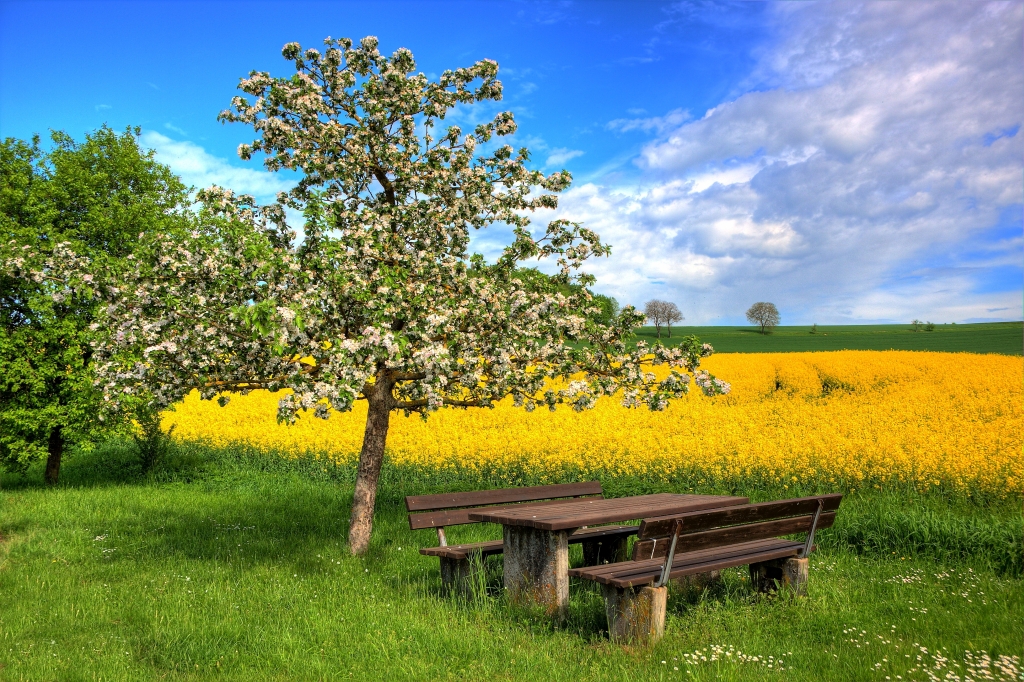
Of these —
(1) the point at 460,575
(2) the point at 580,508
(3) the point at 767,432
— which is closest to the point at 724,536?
(2) the point at 580,508

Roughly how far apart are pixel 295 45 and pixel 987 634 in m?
9.50

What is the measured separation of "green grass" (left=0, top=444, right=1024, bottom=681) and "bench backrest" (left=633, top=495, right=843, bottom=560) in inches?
26.2

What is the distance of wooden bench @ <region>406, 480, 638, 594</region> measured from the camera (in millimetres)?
6863

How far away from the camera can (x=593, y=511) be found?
256 inches

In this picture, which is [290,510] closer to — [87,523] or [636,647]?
[87,523]

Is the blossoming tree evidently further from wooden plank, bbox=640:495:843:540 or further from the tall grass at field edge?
the tall grass at field edge

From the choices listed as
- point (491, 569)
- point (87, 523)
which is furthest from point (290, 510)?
point (491, 569)

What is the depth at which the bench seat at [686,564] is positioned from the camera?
5.36 metres

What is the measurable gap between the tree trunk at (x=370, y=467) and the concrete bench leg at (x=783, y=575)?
15.6 feet

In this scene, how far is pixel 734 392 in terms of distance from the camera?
19.4 metres

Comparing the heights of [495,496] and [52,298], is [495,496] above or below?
below

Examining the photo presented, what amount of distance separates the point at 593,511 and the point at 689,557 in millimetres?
976

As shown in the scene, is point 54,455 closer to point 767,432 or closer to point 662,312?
point 767,432

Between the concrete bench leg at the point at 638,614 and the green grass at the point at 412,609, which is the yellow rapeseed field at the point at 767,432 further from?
the concrete bench leg at the point at 638,614
